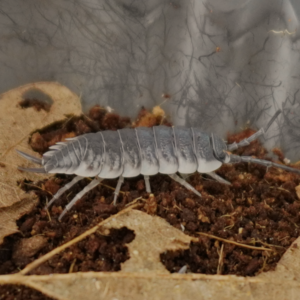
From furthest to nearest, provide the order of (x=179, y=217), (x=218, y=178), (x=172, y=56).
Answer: (x=172, y=56) < (x=218, y=178) < (x=179, y=217)

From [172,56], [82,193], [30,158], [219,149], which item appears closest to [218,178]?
[219,149]

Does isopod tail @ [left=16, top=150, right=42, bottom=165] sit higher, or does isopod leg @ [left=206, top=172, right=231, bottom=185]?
isopod tail @ [left=16, top=150, right=42, bottom=165]

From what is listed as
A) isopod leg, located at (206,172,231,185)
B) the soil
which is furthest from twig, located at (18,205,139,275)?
isopod leg, located at (206,172,231,185)

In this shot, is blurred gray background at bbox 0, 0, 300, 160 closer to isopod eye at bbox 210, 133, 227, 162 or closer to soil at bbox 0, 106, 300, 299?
soil at bbox 0, 106, 300, 299

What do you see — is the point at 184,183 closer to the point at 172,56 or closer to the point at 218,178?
the point at 218,178

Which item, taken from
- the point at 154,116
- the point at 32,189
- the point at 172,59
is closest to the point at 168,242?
the point at 32,189
